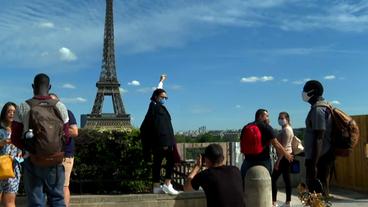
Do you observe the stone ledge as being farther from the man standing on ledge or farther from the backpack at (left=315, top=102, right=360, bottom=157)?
the backpack at (left=315, top=102, right=360, bottom=157)

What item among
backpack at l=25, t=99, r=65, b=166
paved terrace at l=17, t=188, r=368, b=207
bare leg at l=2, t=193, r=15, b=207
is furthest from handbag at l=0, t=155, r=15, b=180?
paved terrace at l=17, t=188, r=368, b=207

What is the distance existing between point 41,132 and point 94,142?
12.3 feet

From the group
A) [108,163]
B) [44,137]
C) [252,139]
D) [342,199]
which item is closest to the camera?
[44,137]

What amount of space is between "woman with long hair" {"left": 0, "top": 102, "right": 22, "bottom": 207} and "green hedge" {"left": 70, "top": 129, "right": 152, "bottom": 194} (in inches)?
76.1

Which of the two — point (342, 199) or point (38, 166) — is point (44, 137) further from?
point (342, 199)

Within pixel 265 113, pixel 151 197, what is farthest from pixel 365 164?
pixel 151 197

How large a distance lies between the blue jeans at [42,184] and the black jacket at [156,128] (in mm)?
2846

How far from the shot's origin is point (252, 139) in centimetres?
790

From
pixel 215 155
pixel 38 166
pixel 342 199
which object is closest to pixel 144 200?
pixel 38 166

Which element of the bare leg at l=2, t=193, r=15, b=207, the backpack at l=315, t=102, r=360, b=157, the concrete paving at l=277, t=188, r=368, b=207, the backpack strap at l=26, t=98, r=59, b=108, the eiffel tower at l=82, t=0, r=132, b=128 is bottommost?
the concrete paving at l=277, t=188, r=368, b=207

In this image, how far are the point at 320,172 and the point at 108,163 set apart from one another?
395cm

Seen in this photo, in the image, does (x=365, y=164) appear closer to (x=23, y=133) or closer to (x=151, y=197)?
(x=151, y=197)

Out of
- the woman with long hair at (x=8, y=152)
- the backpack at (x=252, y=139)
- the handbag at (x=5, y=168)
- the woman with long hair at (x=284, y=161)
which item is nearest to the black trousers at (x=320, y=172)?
the backpack at (x=252, y=139)

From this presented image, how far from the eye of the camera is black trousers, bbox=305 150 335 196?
604 cm
